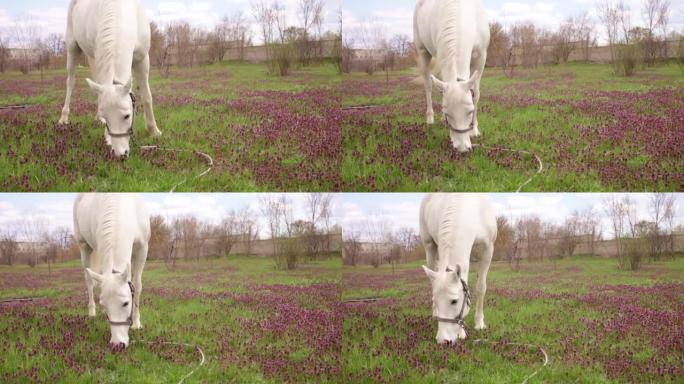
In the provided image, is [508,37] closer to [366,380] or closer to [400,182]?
[400,182]

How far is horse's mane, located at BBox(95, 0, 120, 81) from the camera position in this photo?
457cm

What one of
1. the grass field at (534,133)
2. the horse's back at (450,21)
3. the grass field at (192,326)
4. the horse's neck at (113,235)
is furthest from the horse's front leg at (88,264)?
the horse's back at (450,21)

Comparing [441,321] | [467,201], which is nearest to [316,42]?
[467,201]

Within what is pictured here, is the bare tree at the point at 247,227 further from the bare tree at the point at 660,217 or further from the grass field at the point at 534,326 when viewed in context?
the bare tree at the point at 660,217

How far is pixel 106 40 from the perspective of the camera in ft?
15.1

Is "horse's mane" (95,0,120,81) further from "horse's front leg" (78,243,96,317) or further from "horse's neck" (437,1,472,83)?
"horse's neck" (437,1,472,83)

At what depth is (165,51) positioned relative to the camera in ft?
16.4

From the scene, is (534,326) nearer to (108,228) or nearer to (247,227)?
(247,227)

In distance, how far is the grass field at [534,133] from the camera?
4828mm

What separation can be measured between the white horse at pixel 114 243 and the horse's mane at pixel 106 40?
0.85 metres

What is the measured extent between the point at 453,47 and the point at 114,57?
2149mm

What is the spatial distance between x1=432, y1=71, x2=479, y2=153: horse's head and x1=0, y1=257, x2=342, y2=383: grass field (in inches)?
51.9

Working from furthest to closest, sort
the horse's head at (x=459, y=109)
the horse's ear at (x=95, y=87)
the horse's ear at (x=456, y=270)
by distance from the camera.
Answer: the horse's ear at (x=456, y=270), the horse's head at (x=459, y=109), the horse's ear at (x=95, y=87)

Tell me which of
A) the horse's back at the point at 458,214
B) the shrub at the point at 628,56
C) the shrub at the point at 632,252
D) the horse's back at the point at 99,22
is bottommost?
the shrub at the point at 632,252
